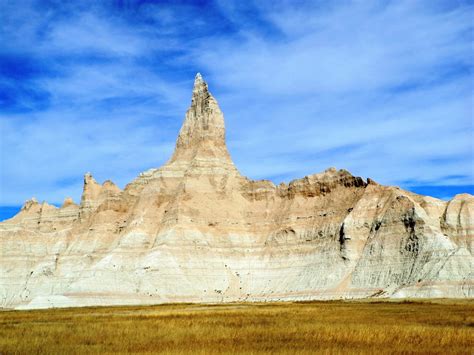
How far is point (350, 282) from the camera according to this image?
103 metres

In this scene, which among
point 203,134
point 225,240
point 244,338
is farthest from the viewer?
point 203,134

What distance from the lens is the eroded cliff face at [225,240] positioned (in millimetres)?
101688

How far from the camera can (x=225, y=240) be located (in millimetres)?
125750

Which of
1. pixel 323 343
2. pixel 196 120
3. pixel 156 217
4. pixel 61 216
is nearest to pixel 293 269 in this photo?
pixel 156 217

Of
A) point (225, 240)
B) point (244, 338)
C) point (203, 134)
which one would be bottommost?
point (244, 338)

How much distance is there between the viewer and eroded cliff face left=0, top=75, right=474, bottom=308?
4003 inches

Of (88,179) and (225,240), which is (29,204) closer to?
(88,179)

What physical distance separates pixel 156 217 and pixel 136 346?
10067 centimetres

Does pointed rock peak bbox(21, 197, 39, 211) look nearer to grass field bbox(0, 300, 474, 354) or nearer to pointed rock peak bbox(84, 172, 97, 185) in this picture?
pointed rock peak bbox(84, 172, 97, 185)

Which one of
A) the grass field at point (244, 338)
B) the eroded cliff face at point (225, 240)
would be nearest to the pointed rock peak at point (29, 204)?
the eroded cliff face at point (225, 240)

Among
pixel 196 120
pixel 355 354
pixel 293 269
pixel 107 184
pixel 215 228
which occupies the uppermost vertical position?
pixel 196 120

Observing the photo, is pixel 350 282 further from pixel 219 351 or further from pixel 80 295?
pixel 219 351

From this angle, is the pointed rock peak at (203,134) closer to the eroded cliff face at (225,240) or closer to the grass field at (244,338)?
→ the eroded cliff face at (225,240)

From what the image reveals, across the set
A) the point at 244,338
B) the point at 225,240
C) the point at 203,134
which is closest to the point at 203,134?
the point at 203,134
